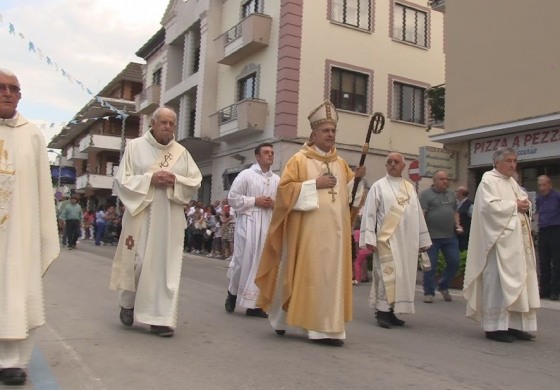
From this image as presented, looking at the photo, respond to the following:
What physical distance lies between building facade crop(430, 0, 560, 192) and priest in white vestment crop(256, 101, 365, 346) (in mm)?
8495

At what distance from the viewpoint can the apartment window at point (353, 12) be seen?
21672 millimetres

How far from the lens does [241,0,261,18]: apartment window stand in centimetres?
2262

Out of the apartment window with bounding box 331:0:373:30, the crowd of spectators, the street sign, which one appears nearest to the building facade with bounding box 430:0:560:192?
the street sign

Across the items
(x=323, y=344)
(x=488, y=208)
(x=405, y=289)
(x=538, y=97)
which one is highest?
(x=538, y=97)

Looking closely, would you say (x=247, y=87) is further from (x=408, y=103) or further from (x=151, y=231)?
(x=151, y=231)

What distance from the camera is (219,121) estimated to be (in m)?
23.8

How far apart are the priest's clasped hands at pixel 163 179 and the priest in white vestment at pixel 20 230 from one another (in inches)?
57.9

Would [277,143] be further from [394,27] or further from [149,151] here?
[149,151]

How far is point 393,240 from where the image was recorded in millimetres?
6961

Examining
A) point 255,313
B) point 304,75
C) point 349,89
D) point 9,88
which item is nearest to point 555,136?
point 255,313

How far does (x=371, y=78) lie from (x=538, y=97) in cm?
926

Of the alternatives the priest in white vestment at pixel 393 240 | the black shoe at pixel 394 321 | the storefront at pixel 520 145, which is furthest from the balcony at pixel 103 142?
the black shoe at pixel 394 321

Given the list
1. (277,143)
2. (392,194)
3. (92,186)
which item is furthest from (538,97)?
(92,186)

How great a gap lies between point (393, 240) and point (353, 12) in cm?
1671
